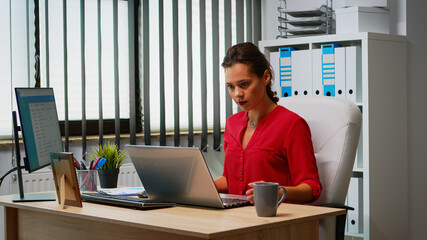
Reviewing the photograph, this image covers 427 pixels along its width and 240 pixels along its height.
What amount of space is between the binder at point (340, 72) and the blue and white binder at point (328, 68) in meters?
0.02

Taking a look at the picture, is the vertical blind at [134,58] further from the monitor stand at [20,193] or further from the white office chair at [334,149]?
the white office chair at [334,149]

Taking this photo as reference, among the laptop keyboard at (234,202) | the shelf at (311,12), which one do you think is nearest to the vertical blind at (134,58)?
the shelf at (311,12)

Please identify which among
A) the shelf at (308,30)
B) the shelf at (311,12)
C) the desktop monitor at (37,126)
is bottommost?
the desktop monitor at (37,126)

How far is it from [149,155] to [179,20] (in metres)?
2.16

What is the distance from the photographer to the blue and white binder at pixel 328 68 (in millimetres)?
3365

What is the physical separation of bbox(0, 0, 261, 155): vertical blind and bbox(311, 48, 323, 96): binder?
68cm

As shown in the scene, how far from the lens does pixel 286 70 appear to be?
357cm

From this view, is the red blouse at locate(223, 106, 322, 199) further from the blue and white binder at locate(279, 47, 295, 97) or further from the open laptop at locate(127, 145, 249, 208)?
the blue and white binder at locate(279, 47, 295, 97)

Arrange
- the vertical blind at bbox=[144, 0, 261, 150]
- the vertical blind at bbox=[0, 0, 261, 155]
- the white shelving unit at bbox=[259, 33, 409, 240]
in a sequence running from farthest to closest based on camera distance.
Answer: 1. the vertical blind at bbox=[144, 0, 261, 150]
2. the white shelving unit at bbox=[259, 33, 409, 240]
3. the vertical blind at bbox=[0, 0, 261, 155]

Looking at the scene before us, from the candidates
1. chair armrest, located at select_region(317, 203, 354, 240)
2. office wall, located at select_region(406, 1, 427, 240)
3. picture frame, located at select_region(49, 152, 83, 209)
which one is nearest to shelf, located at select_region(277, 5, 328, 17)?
office wall, located at select_region(406, 1, 427, 240)

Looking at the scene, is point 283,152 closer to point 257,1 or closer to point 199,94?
point 199,94

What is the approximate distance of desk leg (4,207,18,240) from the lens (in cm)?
193

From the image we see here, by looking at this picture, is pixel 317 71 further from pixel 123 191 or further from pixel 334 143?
pixel 123 191

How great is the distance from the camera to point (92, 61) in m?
3.24
